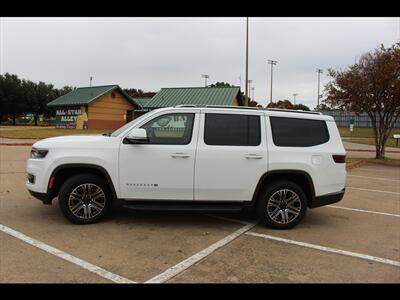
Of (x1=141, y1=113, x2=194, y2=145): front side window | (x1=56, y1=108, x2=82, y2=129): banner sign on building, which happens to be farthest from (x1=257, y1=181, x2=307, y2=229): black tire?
(x1=56, y1=108, x2=82, y2=129): banner sign on building

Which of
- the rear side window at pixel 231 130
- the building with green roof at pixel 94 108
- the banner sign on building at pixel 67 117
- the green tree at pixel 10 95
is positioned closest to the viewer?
the rear side window at pixel 231 130

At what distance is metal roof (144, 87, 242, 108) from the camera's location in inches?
1559

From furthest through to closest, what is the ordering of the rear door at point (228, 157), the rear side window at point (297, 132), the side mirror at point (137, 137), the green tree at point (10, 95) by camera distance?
the green tree at point (10, 95), the rear side window at point (297, 132), the rear door at point (228, 157), the side mirror at point (137, 137)

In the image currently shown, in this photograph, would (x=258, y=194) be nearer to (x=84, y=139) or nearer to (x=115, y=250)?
(x=115, y=250)

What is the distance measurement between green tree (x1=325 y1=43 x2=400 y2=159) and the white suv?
40.6 ft

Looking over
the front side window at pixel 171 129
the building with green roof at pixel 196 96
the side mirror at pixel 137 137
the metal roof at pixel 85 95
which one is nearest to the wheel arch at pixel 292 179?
the front side window at pixel 171 129

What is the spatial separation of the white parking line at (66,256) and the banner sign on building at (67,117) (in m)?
40.2

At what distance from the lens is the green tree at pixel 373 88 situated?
16750mm

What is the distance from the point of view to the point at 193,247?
203 inches

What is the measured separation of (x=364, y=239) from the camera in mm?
5793

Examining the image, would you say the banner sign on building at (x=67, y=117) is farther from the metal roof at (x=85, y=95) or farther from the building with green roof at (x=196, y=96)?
the building with green roof at (x=196, y=96)

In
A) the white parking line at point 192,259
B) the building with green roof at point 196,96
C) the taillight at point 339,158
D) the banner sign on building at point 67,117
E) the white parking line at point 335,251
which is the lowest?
the white parking line at point 335,251

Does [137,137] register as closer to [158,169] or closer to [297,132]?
[158,169]
